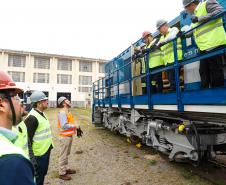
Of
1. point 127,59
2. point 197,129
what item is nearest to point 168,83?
point 197,129

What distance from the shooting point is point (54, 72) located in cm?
4753

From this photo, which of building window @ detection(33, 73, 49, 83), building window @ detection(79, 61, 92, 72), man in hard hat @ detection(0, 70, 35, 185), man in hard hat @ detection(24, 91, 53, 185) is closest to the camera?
man in hard hat @ detection(0, 70, 35, 185)

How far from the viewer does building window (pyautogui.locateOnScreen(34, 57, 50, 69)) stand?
46528 mm

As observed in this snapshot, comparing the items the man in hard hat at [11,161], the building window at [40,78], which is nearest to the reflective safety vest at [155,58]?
the man in hard hat at [11,161]

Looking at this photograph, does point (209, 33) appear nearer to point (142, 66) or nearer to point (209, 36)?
point (209, 36)

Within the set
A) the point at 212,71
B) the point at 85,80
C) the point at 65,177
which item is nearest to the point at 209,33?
the point at 212,71

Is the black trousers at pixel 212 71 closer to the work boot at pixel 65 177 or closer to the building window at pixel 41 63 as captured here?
the work boot at pixel 65 177

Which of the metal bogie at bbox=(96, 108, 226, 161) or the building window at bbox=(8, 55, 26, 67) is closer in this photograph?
the metal bogie at bbox=(96, 108, 226, 161)

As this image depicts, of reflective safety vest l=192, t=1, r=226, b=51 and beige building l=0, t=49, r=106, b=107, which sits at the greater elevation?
beige building l=0, t=49, r=106, b=107

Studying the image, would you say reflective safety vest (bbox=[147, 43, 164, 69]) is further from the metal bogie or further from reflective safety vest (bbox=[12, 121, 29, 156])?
reflective safety vest (bbox=[12, 121, 29, 156])

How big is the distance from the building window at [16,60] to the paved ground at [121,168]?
134 feet

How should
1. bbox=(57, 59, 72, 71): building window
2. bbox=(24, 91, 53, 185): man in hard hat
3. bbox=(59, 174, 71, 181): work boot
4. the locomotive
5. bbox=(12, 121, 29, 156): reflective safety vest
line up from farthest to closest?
1. bbox=(57, 59, 72, 71): building window
2. bbox=(59, 174, 71, 181): work boot
3. the locomotive
4. bbox=(24, 91, 53, 185): man in hard hat
5. bbox=(12, 121, 29, 156): reflective safety vest

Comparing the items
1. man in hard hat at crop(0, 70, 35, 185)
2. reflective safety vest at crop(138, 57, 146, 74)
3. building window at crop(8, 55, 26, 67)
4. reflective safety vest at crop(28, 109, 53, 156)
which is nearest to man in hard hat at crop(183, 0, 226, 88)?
reflective safety vest at crop(138, 57, 146, 74)

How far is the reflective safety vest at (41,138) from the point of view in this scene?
12.0 feet
